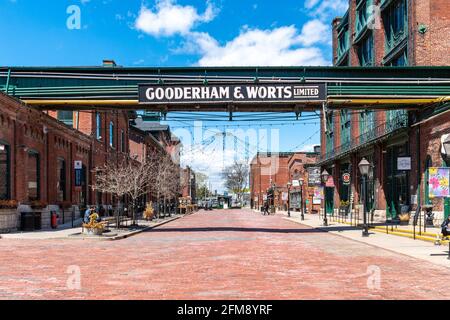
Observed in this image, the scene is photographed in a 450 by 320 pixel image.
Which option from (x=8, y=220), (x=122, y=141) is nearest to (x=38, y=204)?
(x=8, y=220)

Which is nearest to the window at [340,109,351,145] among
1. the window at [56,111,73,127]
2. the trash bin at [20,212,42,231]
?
the window at [56,111,73,127]

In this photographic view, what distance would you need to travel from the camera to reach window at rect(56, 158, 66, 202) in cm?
3638

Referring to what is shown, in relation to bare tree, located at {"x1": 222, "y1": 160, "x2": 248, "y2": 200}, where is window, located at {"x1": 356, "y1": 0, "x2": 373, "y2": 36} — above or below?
above

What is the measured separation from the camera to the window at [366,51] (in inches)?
1849

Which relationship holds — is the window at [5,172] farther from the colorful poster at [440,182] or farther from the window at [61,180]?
the colorful poster at [440,182]

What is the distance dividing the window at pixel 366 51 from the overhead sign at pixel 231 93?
2236cm

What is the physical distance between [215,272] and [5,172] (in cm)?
1885

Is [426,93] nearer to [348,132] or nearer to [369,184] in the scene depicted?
[369,184]

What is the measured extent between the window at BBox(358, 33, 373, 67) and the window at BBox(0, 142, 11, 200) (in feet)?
105

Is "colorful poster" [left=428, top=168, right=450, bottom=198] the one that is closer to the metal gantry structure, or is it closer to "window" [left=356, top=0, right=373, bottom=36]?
the metal gantry structure

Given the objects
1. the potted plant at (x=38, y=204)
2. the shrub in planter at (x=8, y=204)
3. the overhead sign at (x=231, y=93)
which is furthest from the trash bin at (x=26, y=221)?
the overhead sign at (x=231, y=93)

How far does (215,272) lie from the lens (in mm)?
12883
